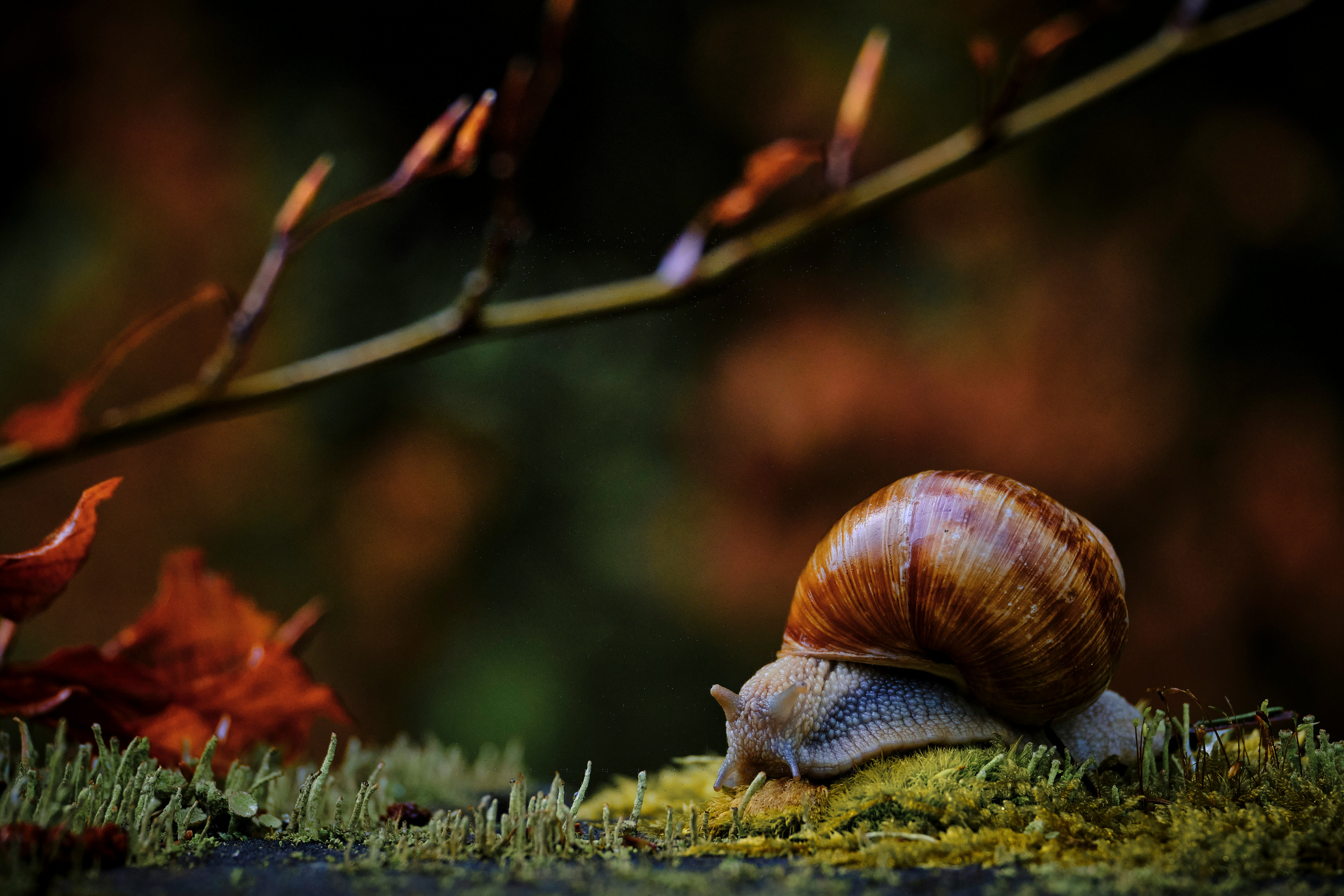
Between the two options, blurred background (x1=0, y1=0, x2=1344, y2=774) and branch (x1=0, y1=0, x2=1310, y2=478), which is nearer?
Result: branch (x1=0, y1=0, x2=1310, y2=478)

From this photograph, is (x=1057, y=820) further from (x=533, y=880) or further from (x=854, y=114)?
(x=854, y=114)

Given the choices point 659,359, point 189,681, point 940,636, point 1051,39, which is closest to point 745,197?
point 1051,39

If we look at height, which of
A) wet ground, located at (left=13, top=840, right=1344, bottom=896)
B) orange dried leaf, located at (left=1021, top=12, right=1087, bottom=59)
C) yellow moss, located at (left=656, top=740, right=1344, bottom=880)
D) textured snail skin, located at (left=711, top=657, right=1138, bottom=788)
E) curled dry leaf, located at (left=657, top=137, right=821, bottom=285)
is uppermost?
orange dried leaf, located at (left=1021, top=12, right=1087, bottom=59)

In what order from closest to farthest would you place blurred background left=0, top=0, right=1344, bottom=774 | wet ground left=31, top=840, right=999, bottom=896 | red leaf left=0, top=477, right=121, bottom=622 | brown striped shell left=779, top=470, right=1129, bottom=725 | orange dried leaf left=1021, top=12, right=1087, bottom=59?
orange dried leaf left=1021, top=12, right=1087, bottom=59 < wet ground left=31, top=840, right=999, bottom=896 < red leaf left=0, top=477, right=121, bottom=622 < brown striped shell left=779, top=470, right=1129, bottom=725 < blurred background left=0, top=0, right=1344, bottom=774

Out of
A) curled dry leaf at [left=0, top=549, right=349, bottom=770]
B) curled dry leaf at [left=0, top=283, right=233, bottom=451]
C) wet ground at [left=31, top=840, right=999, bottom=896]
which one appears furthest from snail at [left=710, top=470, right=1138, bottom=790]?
curled dry leaf at [left=0, top=283, right=233, bottom=451]

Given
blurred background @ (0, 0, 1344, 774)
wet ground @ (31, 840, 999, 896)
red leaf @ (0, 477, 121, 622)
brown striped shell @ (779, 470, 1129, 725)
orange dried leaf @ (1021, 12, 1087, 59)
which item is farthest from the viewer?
blurred background @ (0, 0, 1344, 774)

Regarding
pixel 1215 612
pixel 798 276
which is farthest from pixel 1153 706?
pixel 798 276

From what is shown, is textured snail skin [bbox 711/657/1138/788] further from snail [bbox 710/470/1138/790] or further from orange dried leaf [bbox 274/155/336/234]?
orange dried leaf [bbox 274/155/336/234]
